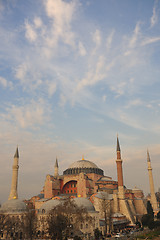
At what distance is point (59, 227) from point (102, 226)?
43.8 feet

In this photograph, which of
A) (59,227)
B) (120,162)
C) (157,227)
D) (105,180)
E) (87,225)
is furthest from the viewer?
(105,180)

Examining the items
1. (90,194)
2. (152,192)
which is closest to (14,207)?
(90,194)

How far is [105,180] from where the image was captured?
A: 2056 inches

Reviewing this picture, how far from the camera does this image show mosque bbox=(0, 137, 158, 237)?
3694 centimetres

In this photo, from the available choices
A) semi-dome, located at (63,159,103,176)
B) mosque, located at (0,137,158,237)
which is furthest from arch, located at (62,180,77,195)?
semi-dome, located at (63,159,103,176)

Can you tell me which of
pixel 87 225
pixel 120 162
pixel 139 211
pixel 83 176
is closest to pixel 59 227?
pixel 87 225

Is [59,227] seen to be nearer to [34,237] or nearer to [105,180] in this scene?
[34,237]

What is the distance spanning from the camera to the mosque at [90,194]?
121ft

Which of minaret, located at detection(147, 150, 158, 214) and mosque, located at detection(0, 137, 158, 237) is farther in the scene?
Answer: minaret, located at detection(147, 150, 158, 214)

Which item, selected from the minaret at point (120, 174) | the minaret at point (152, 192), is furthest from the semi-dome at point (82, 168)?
the minaret at point (152, 192)

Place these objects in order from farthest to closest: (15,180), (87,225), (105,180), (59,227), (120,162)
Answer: (105,180) < (120,162) < (15,180) < (87,225) < (59,227)

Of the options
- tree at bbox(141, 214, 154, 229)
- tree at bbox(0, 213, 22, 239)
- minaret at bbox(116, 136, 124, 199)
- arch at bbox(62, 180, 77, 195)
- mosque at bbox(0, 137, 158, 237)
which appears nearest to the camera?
tree at bbox(0, 213, 22, 239)

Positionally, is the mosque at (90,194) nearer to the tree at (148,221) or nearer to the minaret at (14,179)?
the minaret at (14,179)

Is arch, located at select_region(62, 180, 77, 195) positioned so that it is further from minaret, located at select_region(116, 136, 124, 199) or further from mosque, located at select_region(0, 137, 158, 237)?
minaret, located at select_region(116, 136, 124, 199)
